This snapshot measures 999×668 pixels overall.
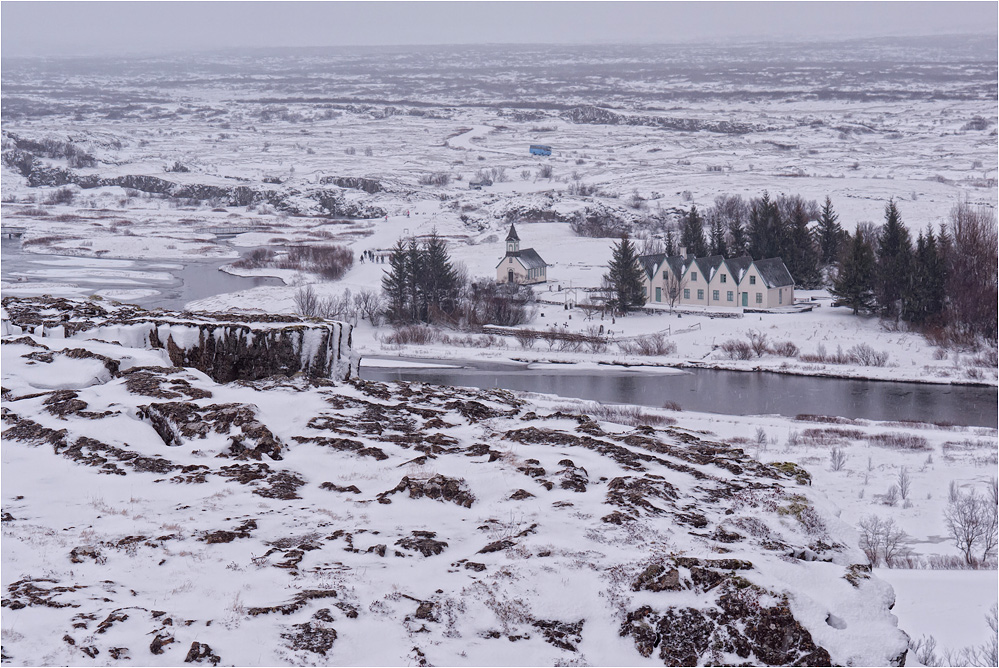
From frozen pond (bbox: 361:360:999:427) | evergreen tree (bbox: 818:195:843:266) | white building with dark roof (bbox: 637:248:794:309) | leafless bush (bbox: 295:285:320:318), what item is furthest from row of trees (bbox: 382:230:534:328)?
evergreen tree (bbox: 818:195:843:266)

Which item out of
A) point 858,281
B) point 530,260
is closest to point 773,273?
point 858,281

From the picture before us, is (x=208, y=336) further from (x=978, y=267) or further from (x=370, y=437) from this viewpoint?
(x=978, y=267)

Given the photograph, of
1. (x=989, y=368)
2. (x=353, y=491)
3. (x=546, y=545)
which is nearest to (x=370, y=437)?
(x=353, y=491)

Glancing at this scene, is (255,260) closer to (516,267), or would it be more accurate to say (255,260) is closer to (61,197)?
(516,267)

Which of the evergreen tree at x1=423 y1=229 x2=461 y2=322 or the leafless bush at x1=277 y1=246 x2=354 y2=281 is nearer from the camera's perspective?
the evergreen tree at x1=423 y1=229 x2=461 y2=322

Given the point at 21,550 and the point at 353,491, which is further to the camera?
the point at 353,491

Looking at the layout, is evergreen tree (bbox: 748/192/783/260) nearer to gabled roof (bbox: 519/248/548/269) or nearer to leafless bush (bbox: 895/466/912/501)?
gabled roof (bbox: 519/248/548/269)
